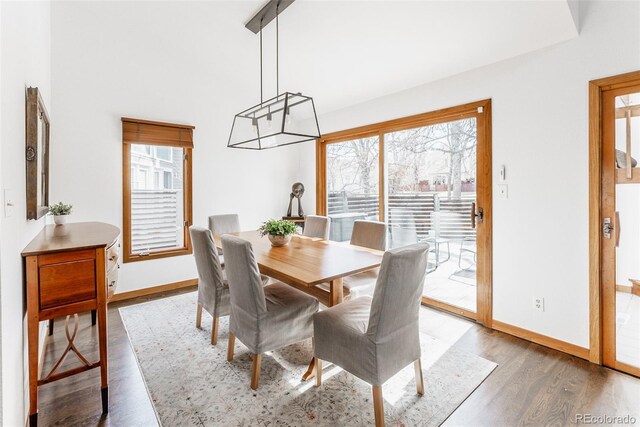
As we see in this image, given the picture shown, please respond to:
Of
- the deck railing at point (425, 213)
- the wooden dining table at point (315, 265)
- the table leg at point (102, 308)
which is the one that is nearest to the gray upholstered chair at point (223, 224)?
the wooden dining table at point (315, 265)

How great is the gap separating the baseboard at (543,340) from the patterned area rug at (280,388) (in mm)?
628

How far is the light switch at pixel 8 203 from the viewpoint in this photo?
124cm

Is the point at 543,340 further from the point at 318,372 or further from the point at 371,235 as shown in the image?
the point at 318,372

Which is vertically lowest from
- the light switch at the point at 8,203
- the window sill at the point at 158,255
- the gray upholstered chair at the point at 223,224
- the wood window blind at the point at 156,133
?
the window sill at the point at 158,255

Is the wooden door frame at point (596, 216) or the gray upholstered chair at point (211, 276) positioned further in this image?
the gray upholstered chair at point (211, 276)

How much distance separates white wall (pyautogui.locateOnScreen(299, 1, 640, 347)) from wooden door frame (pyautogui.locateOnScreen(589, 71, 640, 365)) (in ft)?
0.13

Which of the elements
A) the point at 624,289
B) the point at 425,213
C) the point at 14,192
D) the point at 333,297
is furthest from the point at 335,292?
the point at 624,289

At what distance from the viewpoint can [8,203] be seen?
4.25 ft

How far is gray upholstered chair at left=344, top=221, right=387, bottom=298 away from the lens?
8.63 feet

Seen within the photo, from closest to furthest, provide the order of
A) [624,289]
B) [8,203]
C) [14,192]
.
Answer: [8,203], [14,192], [624,289]

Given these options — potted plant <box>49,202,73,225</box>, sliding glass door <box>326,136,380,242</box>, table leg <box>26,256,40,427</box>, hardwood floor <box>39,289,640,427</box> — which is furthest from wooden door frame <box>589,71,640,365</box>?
potted plant <box>49,202,73,225</box>

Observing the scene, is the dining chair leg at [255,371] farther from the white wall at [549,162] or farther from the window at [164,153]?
the window at [164,153]

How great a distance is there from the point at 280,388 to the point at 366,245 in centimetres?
155

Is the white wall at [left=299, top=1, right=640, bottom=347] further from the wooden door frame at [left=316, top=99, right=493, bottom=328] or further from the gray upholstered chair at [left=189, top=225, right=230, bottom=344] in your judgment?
the gray upholstered chair at [left=189, top=225, right=230, bottom=344]
